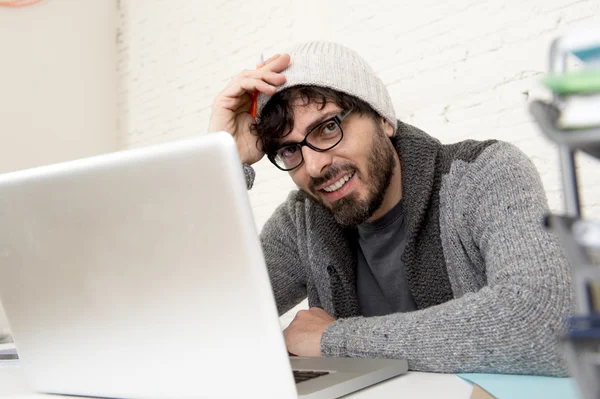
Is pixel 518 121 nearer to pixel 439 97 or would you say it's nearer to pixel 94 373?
pixel 439 97

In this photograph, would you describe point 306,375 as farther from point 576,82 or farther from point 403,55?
point 403,55

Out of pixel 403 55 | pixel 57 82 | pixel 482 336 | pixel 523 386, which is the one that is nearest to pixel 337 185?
pixel 482 336

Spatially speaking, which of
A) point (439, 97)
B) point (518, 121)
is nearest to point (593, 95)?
point (518, 121)

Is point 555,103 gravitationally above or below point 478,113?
above

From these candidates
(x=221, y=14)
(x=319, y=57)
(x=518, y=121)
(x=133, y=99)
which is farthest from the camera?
(x=133, y=99)

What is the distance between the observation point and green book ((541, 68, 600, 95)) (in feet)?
1.02

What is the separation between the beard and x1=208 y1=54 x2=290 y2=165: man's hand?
9.1 inches

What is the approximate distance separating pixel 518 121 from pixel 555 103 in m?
1.72

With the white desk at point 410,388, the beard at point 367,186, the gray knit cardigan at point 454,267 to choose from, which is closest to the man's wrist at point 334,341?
the gray knit cardigan at point 454,267

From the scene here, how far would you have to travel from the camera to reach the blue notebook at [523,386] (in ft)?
2.17

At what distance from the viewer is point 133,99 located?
12.0ft

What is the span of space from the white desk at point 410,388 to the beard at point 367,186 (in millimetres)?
587

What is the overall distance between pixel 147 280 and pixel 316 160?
2.56 feet

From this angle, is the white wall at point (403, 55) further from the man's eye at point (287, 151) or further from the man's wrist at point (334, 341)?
the man's wrist at point (334, 341)
